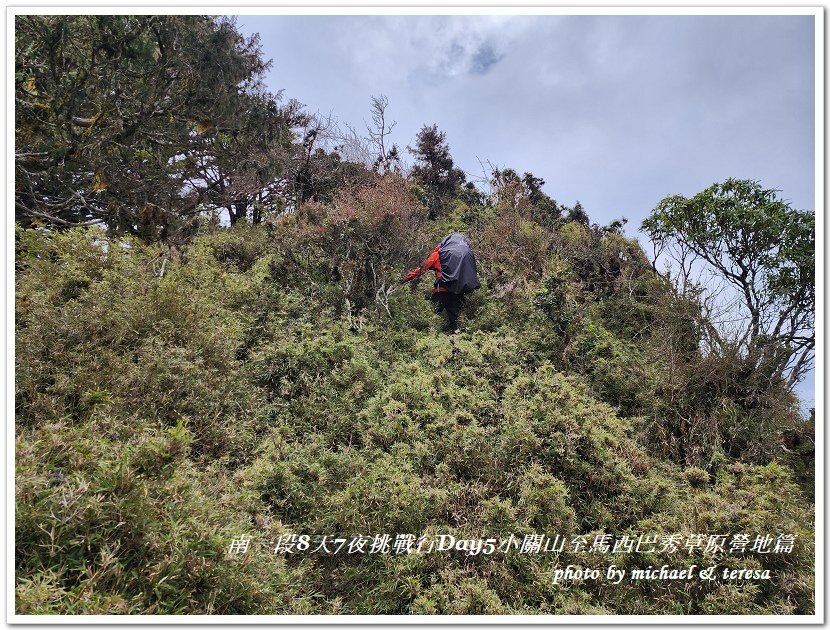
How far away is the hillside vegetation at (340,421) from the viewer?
2578mm

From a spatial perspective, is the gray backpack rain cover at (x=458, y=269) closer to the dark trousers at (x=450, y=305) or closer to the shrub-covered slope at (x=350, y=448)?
the dark trousers at (x=450, y=305)

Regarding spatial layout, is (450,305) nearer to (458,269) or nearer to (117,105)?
(458,269)

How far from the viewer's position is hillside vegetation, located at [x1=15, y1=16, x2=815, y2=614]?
2578mm

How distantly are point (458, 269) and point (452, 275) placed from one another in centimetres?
15

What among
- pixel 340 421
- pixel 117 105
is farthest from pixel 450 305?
pixel 117 105

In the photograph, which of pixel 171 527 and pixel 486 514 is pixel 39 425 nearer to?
pixel 171 527

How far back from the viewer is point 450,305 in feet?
24.6

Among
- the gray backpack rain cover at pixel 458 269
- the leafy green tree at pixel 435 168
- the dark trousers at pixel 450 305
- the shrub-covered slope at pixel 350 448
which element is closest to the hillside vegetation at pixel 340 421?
the shrub-covered slope at pixel 350 448

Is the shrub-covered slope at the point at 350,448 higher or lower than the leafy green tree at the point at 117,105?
lower

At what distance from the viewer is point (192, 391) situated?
3.97 meters

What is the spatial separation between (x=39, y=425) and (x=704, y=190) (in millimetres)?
7774

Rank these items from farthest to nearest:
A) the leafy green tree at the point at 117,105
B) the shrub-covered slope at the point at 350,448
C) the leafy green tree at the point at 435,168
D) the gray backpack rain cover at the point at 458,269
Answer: the leafy green tree at the point at 435,168, the gray backpack rain cover at the point at 458,269, the leafy green tree at the point at 117,105, the shrub-covered slope at the point at 350,448

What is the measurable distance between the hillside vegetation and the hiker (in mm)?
291

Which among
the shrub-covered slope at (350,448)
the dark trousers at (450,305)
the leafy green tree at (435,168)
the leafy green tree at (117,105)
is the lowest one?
the shrub-covered slope at (350,448)
